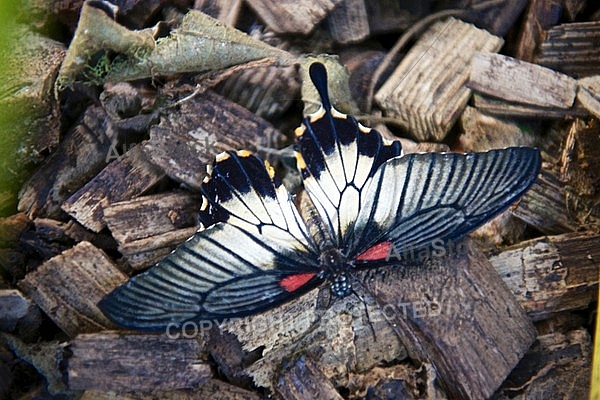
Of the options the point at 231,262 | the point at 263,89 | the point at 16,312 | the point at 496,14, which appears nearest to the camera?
the point at 231,262

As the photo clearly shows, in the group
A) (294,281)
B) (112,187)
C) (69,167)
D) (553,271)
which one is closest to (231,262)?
(294,281)

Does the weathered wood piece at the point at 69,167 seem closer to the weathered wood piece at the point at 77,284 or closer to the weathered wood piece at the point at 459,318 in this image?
the weathered wood piece at the point at 77,284

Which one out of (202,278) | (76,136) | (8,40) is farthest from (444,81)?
(8,40)

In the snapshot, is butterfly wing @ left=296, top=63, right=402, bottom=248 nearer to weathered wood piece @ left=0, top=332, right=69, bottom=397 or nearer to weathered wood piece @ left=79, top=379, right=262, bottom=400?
weathered wood piece @ left=79, top=379, right=262, bottom=400

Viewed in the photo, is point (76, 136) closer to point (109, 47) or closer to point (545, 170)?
point (109, 47)

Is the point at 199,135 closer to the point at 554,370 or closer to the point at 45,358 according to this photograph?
the point at 45,358

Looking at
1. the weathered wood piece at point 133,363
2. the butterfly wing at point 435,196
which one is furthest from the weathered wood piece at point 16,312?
the butterfly wing at point 435,196

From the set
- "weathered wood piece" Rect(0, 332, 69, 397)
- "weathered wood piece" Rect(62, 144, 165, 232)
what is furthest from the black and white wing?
"weathered wood piece" Rect(0, 332, 69, 397)
